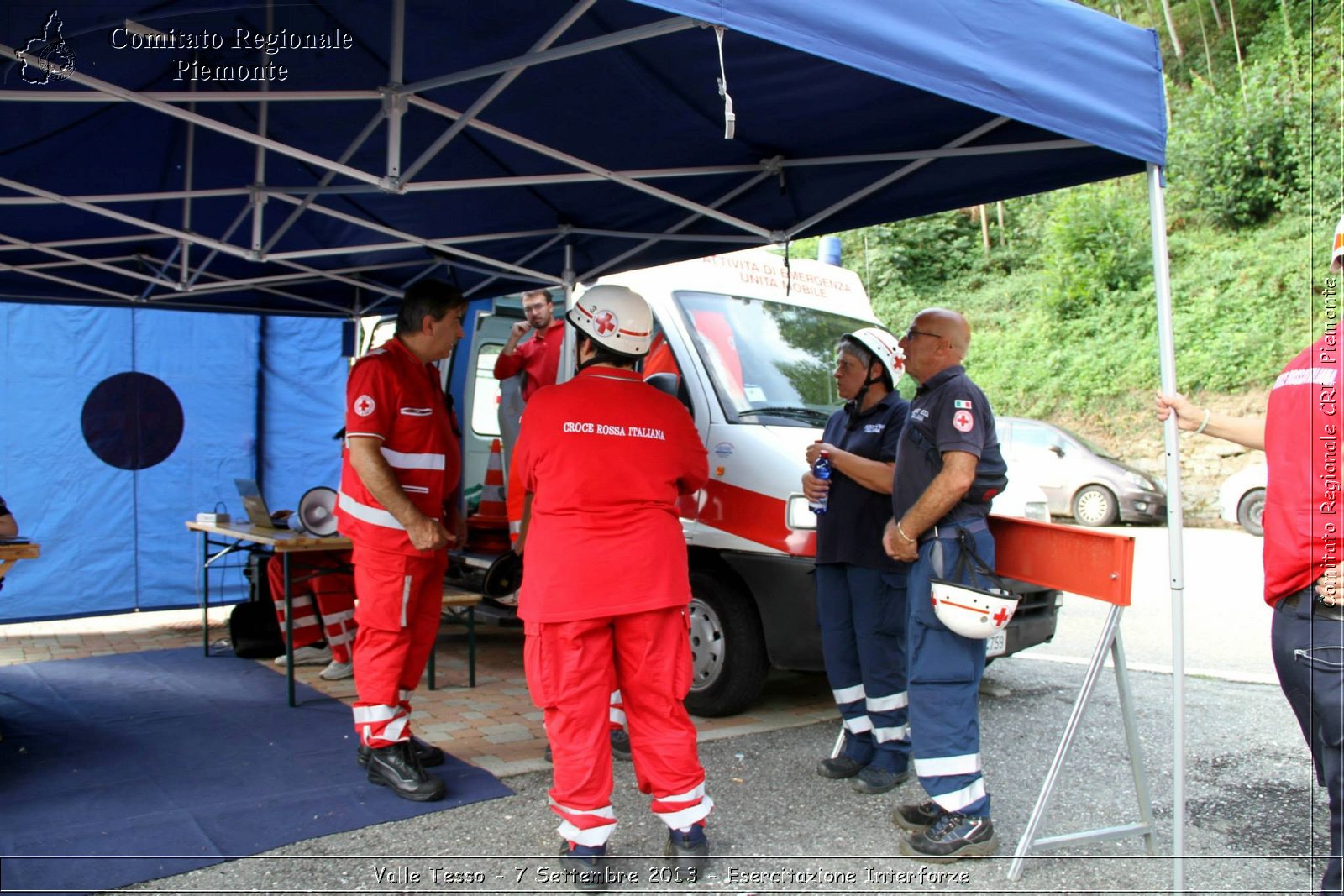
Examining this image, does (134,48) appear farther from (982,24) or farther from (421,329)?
(982,24)

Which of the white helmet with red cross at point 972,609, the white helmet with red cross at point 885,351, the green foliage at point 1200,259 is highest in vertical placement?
the green foliage at point 1200,259

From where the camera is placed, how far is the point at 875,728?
13.6 feet

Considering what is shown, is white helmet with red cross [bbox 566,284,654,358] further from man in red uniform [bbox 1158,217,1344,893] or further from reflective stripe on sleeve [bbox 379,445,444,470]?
man in red uniform [bbox 1158,217,1344,893]

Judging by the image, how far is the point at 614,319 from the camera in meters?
3.39

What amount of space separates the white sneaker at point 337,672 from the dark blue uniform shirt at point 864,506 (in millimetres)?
3265

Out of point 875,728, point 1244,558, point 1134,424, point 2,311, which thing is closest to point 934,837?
point 875,728

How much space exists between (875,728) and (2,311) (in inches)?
263

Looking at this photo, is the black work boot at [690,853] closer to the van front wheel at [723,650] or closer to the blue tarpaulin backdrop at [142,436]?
the van front wheel at [723,650]

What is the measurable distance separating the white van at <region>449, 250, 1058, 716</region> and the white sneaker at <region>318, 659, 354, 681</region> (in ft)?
7.43

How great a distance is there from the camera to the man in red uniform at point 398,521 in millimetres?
3938

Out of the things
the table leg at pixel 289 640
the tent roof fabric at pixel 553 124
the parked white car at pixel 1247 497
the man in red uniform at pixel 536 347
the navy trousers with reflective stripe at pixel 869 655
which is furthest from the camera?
the parked white car at pixel 1247 497

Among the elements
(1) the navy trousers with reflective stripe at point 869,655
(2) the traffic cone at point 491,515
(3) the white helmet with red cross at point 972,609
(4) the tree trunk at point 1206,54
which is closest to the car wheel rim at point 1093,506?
(2) the traffic cone at point 491,515

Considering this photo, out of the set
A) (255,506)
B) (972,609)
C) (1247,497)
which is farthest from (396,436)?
(1247,497)

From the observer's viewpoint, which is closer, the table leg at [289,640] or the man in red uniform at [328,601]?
the table leg at [289,640]
